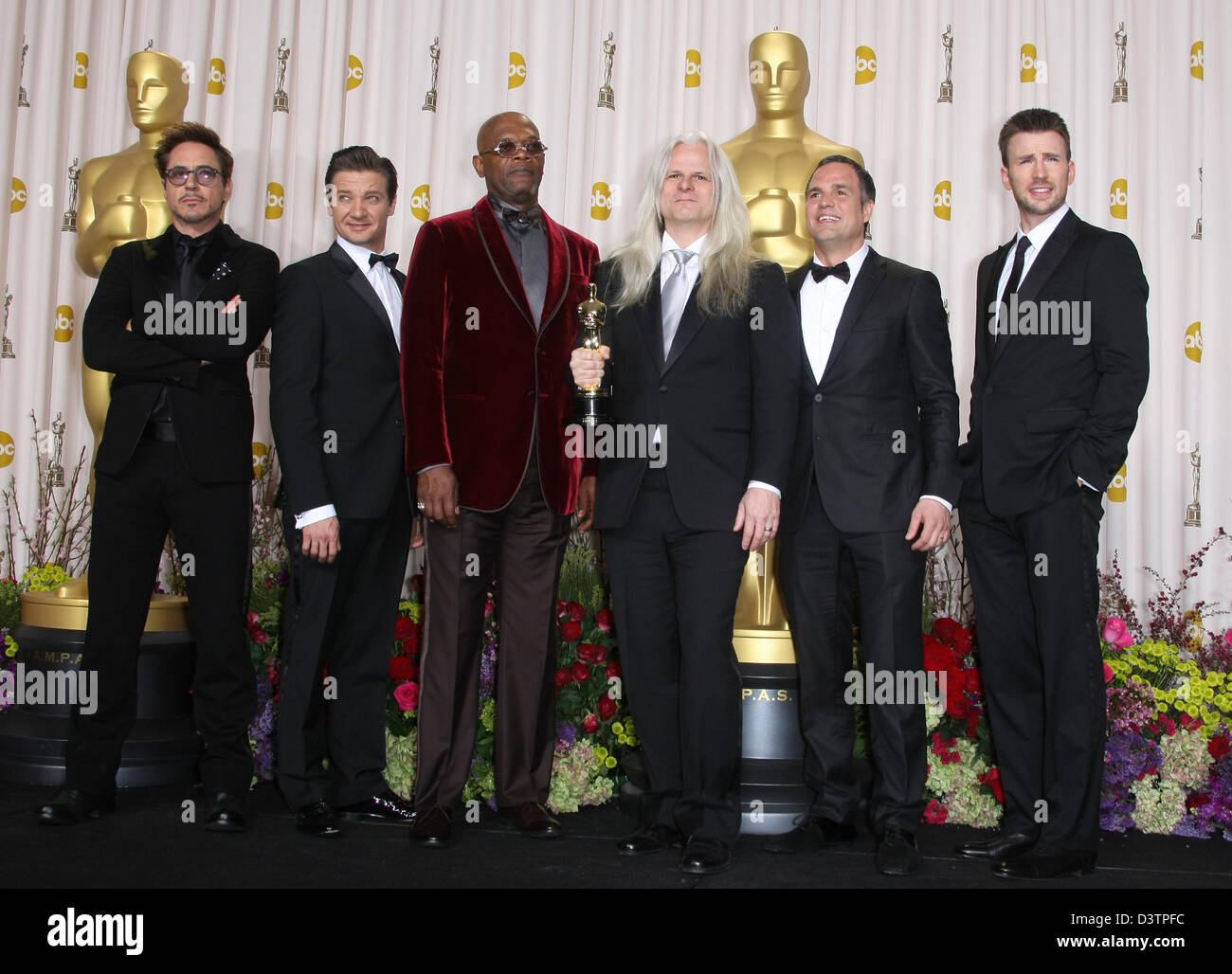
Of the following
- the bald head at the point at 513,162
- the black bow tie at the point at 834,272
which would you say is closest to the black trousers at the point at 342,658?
the bald head at the point at 513,162

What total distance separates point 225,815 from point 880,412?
6.81 ft

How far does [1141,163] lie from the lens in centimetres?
488

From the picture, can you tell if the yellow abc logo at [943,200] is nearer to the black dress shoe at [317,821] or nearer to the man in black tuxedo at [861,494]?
the man in black tuxedo at [861,494]

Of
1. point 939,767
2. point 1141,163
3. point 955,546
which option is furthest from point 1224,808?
point 1141,163

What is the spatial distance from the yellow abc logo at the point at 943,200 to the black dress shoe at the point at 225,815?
3.60m

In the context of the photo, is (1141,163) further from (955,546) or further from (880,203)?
(955,546)

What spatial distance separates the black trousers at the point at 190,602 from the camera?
10.5ft

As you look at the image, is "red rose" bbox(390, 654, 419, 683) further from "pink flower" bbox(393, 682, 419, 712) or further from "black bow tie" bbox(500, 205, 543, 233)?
"black bow tie" bbox(500, 205, 543, 233)

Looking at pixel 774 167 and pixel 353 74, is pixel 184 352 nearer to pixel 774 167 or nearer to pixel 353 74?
pixel 774 167

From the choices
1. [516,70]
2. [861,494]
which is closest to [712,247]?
[861,494]

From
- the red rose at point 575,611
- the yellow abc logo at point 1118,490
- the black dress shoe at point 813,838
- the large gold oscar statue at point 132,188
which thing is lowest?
the black dress shoe at point 813,838

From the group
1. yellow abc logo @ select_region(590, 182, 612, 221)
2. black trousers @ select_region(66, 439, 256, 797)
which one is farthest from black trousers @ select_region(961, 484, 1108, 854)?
yellow abc logo @ select_region(590, 182, 612, 221)

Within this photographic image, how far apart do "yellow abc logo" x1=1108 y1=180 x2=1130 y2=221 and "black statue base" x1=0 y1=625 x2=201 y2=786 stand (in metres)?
4.01

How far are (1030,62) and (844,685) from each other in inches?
122
